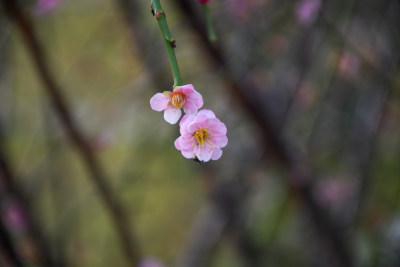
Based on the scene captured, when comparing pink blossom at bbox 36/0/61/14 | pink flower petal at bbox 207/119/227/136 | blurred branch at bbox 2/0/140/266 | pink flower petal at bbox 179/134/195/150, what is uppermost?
pink blossom at bbox 36/0/61/14

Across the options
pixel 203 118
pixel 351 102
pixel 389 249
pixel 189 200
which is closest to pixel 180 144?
pixel 203 118

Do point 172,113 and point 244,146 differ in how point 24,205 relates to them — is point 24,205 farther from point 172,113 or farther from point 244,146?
point 244,146

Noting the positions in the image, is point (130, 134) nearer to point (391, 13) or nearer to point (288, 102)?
point (288, 102)

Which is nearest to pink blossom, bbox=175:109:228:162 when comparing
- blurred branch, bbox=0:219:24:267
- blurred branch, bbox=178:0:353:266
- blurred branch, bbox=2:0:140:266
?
blurred branch, bbox=0:219:24:267

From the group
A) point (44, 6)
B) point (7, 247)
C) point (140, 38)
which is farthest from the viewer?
point (140, 38)

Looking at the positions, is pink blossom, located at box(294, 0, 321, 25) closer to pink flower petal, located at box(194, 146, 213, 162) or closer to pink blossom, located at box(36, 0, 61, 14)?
pink flower petal, located at box(194, 146, 213, 162)

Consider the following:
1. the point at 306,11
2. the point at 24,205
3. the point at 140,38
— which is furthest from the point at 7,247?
the point at 140,38

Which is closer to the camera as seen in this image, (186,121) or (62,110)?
(186,121)

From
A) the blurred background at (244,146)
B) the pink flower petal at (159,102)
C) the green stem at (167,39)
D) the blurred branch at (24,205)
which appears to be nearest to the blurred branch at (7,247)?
the blurred background at (244,146)
